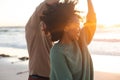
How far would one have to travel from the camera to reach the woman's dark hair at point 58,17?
273cm

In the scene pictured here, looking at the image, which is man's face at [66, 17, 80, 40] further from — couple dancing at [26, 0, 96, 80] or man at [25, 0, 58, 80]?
man at [25, 0, 58, 80]

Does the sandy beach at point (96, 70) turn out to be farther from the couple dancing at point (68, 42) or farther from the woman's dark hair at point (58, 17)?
the woman's dark hair at point (58, 17)

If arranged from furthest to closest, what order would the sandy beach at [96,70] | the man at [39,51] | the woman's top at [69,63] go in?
the sandy beach at [96,70] → the man at [39,51] → the woman's top at [69,63]

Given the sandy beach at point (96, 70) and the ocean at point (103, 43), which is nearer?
the sandy beach at point (96, 70)

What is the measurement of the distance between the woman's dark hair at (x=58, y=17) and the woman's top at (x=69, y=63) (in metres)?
0.12

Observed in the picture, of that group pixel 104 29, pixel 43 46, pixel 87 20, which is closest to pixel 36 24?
pixel 43 46

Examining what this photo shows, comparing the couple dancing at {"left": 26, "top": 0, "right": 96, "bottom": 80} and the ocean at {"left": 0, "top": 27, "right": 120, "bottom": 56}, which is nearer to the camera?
the couple dancing at {"left": 26, "top": 0, "right": 96, "bottom": 80}

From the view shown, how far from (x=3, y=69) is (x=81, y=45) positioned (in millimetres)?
7578

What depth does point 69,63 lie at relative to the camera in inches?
105

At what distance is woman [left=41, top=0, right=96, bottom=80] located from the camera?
8.69 feet

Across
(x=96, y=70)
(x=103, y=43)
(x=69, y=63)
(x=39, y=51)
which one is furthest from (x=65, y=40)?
(x=103, y=43)

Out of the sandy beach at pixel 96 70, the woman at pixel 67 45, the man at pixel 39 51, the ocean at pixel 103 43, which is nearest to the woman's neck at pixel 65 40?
the woman at pixel 67 45

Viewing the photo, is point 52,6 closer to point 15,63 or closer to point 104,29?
point 15,63

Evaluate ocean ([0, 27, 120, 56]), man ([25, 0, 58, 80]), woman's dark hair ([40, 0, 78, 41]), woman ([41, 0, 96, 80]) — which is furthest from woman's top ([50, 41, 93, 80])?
ocean ([0, 27, 120, 56])
